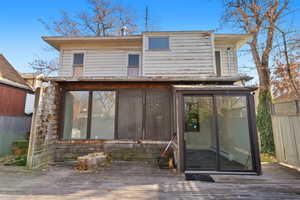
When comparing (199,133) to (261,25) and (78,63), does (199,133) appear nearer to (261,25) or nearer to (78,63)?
(78,63)

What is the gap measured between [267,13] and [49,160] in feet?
37.6

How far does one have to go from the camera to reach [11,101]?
585 cm

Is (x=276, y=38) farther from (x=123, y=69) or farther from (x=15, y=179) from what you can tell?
(x=15, y=179)

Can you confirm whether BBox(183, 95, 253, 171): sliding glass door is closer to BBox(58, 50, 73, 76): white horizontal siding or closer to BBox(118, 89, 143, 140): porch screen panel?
BBox(118, 89, 143, 140): porch screen panel

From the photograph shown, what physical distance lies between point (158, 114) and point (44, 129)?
3.58m

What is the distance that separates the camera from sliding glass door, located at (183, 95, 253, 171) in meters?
3.71

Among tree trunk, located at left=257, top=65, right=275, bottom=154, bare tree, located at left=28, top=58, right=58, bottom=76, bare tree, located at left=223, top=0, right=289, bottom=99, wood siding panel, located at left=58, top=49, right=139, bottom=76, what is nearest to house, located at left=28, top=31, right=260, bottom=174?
wood siding panel, located at left=58, top=49, right=139, bottom=76

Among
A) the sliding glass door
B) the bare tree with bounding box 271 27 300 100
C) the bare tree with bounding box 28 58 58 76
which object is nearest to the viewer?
the sliding glass door

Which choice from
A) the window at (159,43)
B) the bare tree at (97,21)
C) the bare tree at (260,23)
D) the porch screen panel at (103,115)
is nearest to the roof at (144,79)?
the porch screen panel at (103,115)

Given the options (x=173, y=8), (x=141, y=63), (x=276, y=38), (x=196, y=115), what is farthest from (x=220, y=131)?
(x=173, y=8)

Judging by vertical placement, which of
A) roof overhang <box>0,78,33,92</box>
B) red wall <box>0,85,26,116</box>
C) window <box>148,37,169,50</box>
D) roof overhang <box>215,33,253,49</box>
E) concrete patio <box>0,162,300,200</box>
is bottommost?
concrete patio <box>0,162,300,200</box>

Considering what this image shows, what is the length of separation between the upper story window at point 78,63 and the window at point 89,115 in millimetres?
2147

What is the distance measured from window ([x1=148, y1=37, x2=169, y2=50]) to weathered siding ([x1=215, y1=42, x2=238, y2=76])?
2.47m

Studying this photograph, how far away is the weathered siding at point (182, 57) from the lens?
625 centimetres
